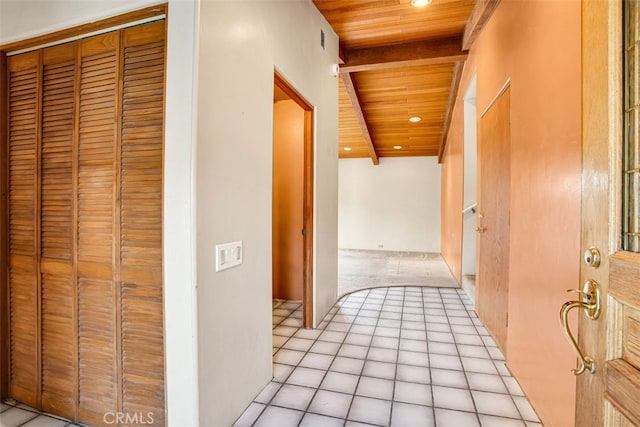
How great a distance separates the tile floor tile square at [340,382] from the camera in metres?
1.82

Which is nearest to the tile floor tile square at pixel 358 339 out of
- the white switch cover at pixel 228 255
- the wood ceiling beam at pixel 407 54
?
the white switch cover at pixel 228 255

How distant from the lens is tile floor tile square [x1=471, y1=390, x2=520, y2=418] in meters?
1.61

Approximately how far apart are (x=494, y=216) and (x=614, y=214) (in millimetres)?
1956

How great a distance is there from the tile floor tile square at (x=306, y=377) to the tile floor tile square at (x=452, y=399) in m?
0.68

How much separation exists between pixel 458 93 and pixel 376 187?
3971mm

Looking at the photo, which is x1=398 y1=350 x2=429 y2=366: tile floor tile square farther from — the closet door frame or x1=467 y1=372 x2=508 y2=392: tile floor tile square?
the closet door frame

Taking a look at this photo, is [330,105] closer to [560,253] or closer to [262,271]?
[262,271]

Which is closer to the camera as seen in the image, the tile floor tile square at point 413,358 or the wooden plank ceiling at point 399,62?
the tile floor tile square at point 413,358

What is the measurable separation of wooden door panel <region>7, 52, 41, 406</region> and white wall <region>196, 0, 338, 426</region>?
40.1 inches

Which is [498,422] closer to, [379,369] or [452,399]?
[452,399]

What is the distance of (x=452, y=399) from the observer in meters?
1.73

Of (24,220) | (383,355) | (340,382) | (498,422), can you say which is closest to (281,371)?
(340,382)

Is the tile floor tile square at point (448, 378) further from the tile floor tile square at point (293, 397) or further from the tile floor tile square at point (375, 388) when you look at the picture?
the tile floor tile square at point (293, 397)

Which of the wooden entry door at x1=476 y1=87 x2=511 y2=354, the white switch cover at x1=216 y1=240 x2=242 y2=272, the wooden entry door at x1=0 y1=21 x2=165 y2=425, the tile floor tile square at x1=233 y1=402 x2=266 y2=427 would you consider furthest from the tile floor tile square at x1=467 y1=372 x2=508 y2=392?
the wooden entry door at x1=0 y1=21 x2=165 y2=425
